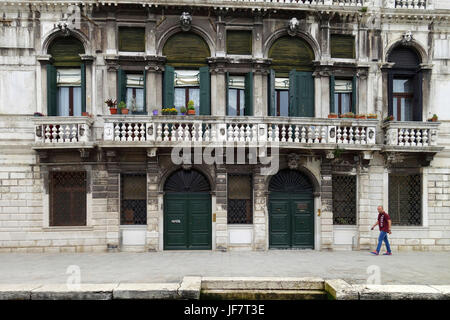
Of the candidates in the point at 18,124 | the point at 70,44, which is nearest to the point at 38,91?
the point at 18,124

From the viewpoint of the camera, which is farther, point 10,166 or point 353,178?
point 353,178

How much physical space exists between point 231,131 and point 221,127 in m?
0.40

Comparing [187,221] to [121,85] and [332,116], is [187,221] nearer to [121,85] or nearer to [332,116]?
[121,85]

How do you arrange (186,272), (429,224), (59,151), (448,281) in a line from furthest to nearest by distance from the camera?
(429,224) < (59,151) < (186,272) < (448,281)

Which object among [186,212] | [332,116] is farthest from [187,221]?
[332,116]

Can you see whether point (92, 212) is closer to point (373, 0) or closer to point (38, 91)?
point (38, 91)

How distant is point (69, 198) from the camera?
12406 mm

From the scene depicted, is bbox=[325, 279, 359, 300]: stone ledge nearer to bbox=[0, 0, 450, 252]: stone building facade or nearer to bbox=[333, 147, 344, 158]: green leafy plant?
bbox=[0, 0, 450, 252]: stone building facade

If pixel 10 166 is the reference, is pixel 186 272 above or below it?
below

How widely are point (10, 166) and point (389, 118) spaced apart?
49.0 ft

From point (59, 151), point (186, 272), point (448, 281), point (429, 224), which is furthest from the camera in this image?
point (429, 224)

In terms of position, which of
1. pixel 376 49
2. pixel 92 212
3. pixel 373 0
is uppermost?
pixel 373 0

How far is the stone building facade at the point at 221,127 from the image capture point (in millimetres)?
12117

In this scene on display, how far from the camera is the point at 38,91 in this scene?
1234cm
